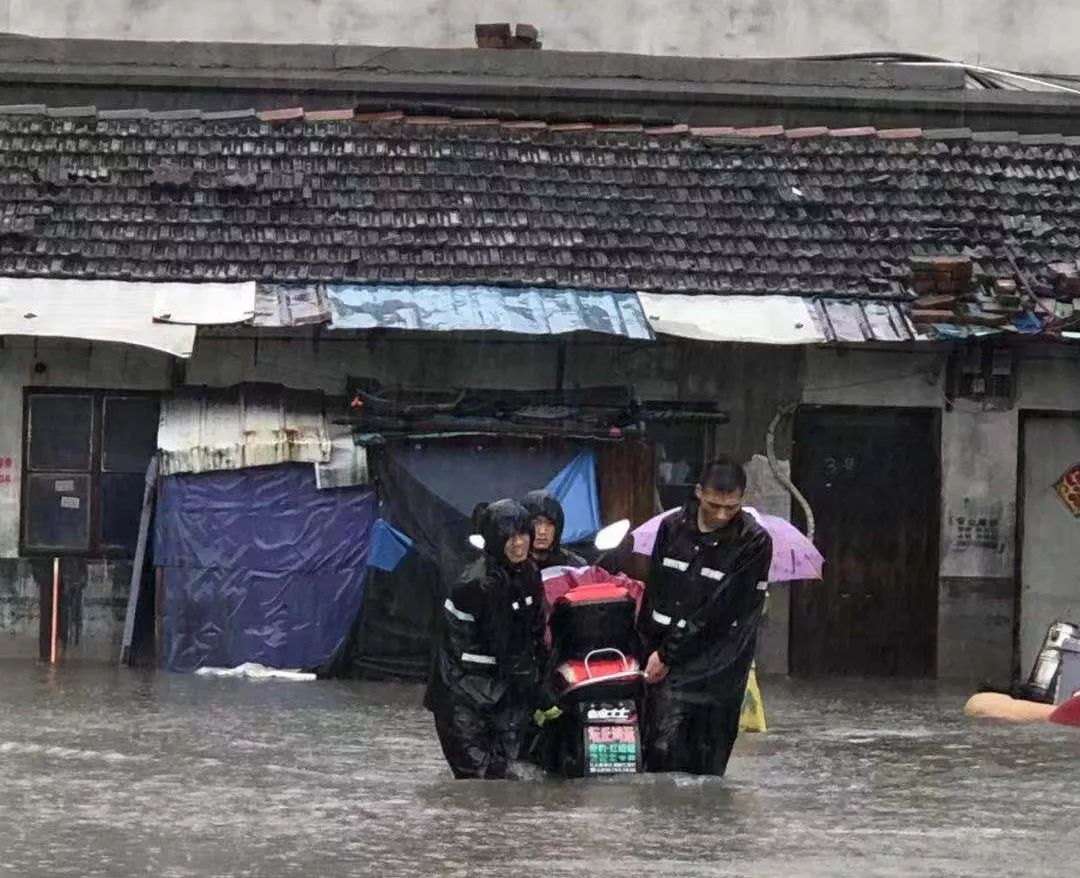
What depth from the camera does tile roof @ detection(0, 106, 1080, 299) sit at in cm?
1833

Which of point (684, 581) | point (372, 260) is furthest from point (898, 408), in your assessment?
point (684, 581)

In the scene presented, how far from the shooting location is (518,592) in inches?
450

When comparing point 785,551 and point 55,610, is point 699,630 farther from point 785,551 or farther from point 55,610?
point 55,610

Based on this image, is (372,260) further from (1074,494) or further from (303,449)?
(1074,494)

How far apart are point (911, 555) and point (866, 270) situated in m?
2.35

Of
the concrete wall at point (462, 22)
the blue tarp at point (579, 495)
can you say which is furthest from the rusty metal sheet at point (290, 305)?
the concrete wall at point (462, 22)

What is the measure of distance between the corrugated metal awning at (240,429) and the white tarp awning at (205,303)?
3.16 ft

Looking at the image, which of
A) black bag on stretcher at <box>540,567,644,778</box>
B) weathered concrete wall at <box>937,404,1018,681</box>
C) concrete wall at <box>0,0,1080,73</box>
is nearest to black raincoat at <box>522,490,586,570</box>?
black bag on stretcher at <box>540,567,644,778</box>

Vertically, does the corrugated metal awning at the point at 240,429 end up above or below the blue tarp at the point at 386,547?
above

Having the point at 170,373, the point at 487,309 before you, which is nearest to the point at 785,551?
the point at 487,309

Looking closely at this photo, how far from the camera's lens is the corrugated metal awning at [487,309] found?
17344 mm

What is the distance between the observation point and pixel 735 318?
17.8m

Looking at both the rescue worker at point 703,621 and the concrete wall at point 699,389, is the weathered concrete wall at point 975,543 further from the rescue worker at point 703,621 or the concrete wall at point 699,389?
the rescue worker at point 703,621

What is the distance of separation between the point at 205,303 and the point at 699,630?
23.3ft
